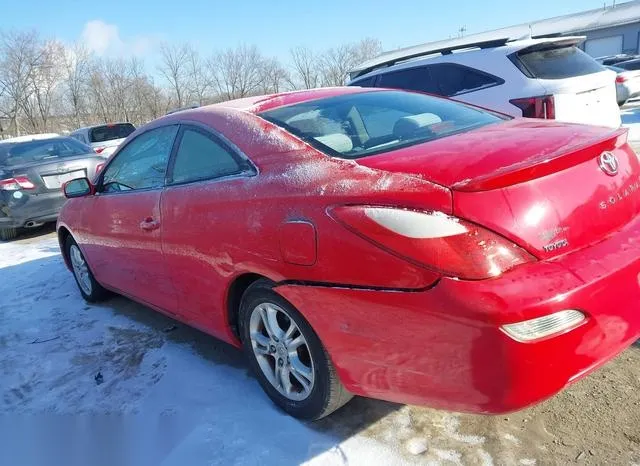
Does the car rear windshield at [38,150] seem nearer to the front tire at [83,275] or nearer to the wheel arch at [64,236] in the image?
the wheel arch at [64,236]

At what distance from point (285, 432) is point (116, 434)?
0.89 metres

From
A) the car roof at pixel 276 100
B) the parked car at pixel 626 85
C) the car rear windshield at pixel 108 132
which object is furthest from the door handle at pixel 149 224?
the parked car at pixel 626 85

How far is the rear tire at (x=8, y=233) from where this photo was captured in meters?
7.79

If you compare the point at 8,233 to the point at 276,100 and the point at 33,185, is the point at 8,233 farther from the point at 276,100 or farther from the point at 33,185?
the point at 276,100

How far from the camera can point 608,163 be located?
7.07ft

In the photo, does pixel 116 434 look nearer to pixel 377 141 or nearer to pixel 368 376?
pixel 368 376

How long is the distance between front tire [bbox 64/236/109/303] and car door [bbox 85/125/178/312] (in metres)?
0.32

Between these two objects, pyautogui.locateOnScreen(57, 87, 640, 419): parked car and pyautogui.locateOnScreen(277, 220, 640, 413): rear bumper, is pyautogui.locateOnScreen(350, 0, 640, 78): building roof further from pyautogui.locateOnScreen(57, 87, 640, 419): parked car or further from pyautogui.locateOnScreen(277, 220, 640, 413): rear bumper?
pyautogui.locateOnScreen(277, 220, 640, 413): rear bumper

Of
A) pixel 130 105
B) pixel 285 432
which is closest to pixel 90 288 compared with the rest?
pixel 285 432

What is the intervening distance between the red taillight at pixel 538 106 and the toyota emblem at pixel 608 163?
327 centimetres

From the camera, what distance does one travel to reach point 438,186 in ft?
6.19

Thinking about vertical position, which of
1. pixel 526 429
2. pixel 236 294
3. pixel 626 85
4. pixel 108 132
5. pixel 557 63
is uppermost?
pixel 108 132

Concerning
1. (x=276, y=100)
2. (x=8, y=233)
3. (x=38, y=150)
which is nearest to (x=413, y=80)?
(x=276, y=100)

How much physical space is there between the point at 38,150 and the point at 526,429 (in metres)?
8.37
